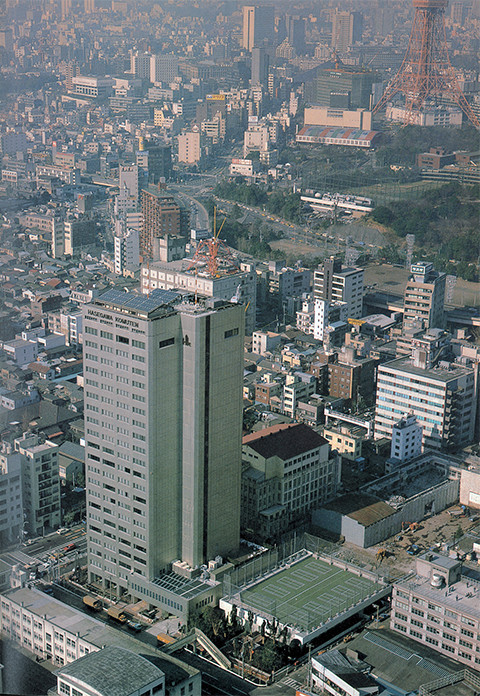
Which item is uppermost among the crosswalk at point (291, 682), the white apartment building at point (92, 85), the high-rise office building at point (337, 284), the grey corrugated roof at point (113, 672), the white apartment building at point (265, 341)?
the white apartment building at point (92, 85)

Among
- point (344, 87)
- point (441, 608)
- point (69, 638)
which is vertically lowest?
point (69, 638)

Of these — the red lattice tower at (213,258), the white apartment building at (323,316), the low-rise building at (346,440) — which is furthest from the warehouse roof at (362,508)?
the red lattice tower at (213,258)

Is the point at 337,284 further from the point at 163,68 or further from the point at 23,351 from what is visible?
the point at 163,68

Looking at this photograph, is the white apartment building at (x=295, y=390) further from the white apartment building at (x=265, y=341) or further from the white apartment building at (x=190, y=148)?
the white apartment building at (x=190, y=148)

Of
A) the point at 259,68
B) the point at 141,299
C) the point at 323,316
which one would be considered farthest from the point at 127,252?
the point at 259,68

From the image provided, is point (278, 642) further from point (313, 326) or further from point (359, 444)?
point (313, 326)

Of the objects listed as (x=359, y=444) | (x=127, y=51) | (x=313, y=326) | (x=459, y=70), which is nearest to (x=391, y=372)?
(x=359, y=444)

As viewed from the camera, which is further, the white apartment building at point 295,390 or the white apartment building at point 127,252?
the white apartment building at point 127,252
